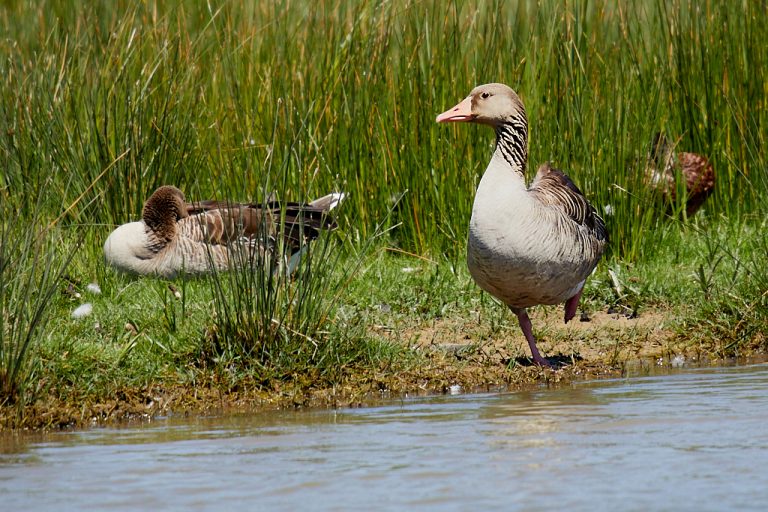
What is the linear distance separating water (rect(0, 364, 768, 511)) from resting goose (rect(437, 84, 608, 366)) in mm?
786


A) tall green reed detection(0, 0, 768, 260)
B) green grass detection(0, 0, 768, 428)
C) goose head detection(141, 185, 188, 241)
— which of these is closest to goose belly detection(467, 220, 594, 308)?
green grass detection(0, 0, 768, 428)

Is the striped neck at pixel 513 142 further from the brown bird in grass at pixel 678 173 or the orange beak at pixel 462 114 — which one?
the brown bird in grass at pixel 678 173

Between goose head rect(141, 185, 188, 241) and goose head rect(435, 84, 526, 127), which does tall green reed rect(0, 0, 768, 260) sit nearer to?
goose head rect(141, 185, 188, 241)

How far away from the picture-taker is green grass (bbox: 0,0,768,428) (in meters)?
9.02

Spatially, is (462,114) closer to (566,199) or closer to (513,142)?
(513,142)

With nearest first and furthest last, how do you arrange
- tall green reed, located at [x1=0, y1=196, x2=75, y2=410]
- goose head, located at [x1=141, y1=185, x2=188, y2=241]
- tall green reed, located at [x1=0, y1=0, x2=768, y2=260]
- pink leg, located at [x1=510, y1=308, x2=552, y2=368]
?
tall green reed, located at [x1=0, y1=196, x2=75, y2=410]
pink leg, located at [x1=510, y1=308, x2=552, y2=368]
goose head, located at [x1=141, y1=185, x2=188, y2=241]
tall green reed, located at [x1=0, y1=0, x2=768, y2=260]

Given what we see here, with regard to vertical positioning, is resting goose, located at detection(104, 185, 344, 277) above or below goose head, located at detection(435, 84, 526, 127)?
below

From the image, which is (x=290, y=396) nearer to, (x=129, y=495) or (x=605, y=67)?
(x=129, y=495)

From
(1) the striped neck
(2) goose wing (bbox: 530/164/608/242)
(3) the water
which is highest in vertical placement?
(1) the striped neck

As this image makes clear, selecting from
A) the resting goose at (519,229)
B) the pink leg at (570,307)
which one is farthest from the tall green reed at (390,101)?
the resting goose at (519,229)

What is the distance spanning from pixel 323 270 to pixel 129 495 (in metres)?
2.36

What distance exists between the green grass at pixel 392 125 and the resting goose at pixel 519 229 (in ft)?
3.76

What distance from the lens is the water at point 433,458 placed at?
15.4 ft

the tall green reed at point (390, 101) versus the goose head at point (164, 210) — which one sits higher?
the tall green reed at point (390, 101)
